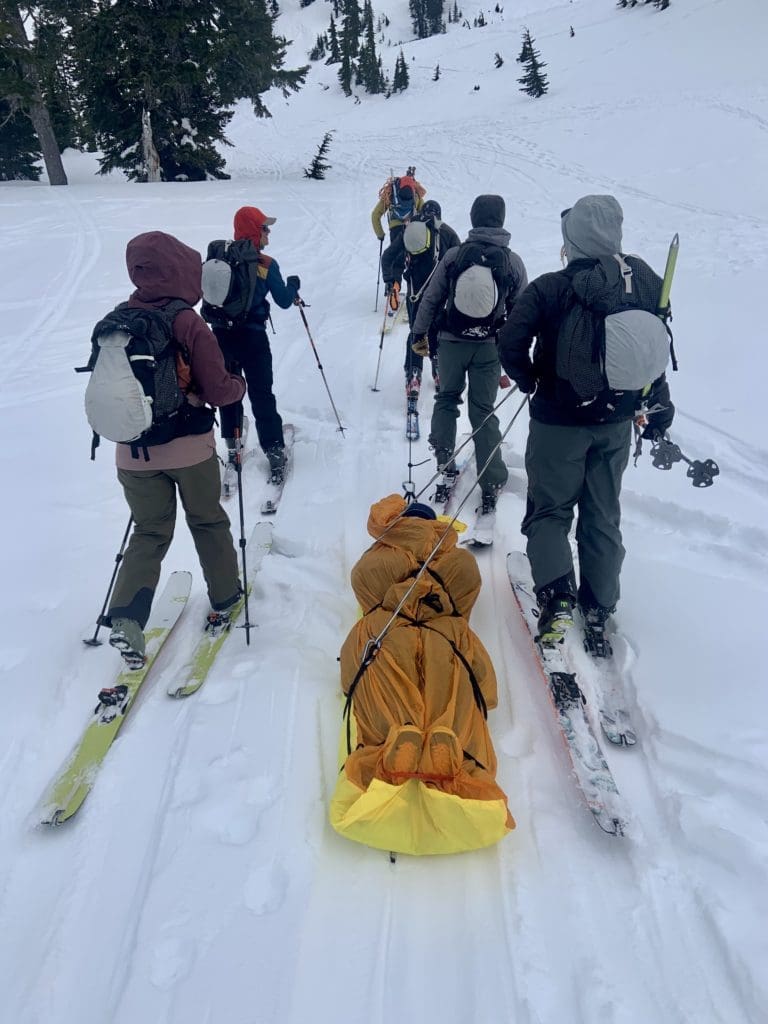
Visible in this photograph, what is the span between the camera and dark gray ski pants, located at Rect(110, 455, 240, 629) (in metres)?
3.28

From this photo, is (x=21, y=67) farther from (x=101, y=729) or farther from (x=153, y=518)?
(x=101, y=729)

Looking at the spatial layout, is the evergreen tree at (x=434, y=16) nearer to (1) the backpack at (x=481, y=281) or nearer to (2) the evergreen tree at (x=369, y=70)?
(2) the evergreen tree at (x=369, y=70)

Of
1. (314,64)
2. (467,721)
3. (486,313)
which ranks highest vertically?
(314,64)

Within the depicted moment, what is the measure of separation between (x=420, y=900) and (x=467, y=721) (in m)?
0.68

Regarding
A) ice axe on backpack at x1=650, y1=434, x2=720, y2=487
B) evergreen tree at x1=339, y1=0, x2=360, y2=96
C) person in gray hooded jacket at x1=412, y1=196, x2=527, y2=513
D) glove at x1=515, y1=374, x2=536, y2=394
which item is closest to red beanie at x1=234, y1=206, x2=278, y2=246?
person in gray hooded jacket at x1=412, y1=196, x2=527, y2=513

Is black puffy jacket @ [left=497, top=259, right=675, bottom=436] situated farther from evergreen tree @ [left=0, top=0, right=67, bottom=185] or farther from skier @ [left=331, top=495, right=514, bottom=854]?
evergreen tree @ [left=0, top=0, right=67, bottom=185]

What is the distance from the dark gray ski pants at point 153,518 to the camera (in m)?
3.28

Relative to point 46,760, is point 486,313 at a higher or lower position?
higher

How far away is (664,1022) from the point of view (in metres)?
1.98

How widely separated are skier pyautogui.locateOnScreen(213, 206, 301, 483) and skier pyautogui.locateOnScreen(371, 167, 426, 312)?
197 cm

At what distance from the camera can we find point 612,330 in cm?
280

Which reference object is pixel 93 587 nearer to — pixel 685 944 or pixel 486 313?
pixel 486 313

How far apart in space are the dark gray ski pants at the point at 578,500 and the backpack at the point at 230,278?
266 centimetres

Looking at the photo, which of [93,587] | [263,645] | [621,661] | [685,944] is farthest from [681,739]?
[93,587]
